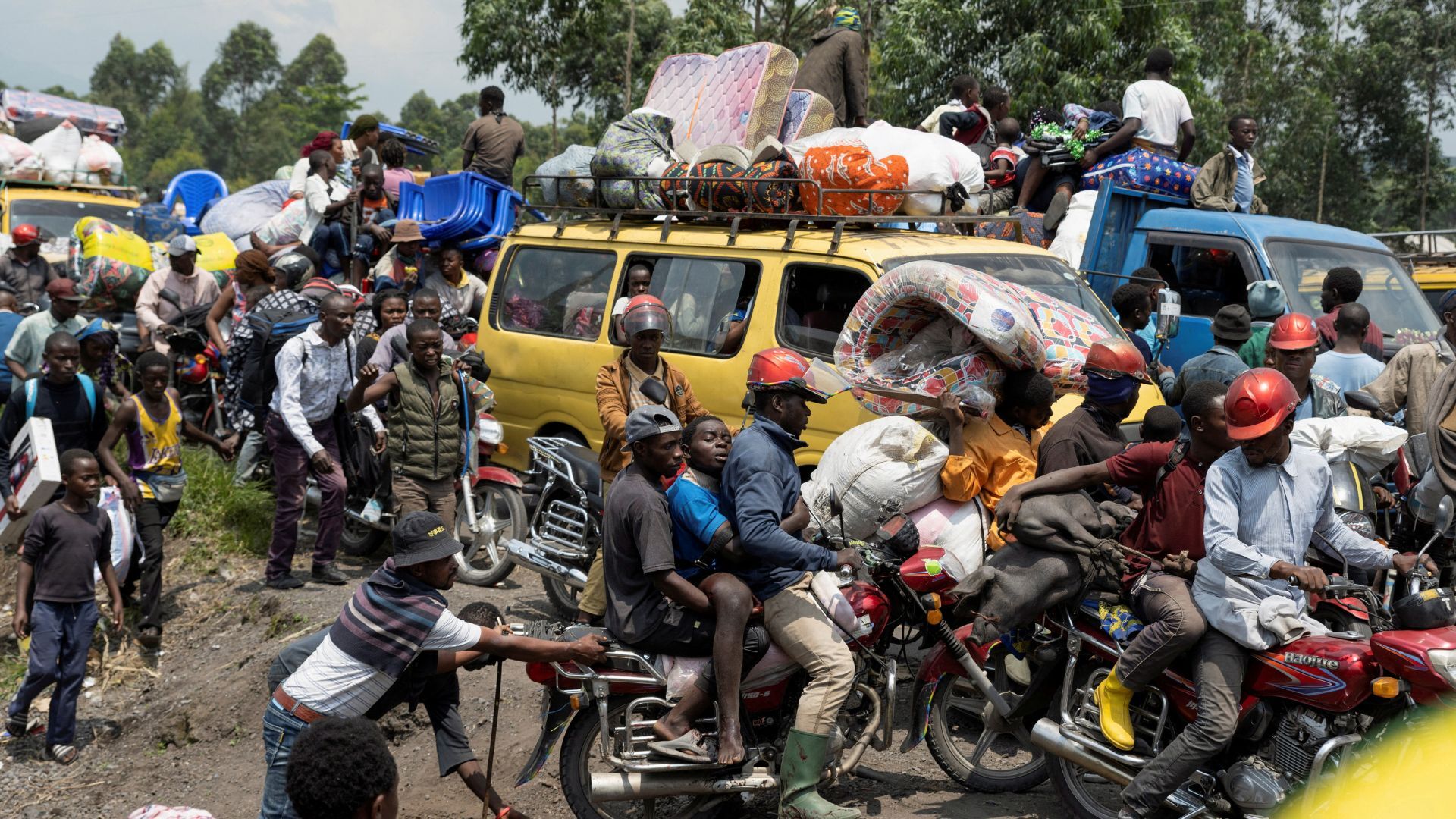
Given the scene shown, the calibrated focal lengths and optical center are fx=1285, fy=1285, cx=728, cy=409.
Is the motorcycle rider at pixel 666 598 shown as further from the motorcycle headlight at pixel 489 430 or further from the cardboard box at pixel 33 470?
the cardboard box at pixel 33 470

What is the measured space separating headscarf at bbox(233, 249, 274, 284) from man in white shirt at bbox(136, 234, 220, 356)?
141 cm

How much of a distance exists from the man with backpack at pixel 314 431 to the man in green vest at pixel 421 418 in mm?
527

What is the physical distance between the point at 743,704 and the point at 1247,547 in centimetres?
190

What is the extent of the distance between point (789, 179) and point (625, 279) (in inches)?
53.9

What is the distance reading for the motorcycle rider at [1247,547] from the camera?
14.1 ft

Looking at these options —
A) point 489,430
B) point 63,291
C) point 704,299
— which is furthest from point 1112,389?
point 63,291

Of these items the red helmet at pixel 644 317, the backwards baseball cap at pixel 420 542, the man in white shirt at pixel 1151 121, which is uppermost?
the man in white shirt at pixel 1151 121

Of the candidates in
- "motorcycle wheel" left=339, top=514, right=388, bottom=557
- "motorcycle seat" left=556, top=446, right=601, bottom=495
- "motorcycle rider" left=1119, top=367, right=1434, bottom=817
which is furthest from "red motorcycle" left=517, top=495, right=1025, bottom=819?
"motorcycle wheel" left=339, top=514, right=388, bottom=557

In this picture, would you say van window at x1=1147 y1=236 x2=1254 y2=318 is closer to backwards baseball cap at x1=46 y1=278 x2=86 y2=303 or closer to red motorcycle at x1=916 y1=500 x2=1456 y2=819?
red motorcycle at x1=916 y1=500 x2=1456 y2=819

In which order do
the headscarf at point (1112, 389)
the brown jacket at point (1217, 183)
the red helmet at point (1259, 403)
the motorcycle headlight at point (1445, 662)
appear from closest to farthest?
the motorcycle headlight at point (1445, 662), the red helmet at point (1259, 403), the headscarf at point (1112, 389), the brown jacket at point (1217, 183)

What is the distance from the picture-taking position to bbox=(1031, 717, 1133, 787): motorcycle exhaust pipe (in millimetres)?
4633

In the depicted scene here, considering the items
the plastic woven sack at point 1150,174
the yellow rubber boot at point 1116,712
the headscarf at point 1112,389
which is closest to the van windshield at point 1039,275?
the headscarf at point 1112,389

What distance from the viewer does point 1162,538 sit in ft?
15.7

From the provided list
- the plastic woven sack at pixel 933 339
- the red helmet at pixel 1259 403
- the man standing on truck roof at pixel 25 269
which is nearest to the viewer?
the red helmet at pixel 1259 403
